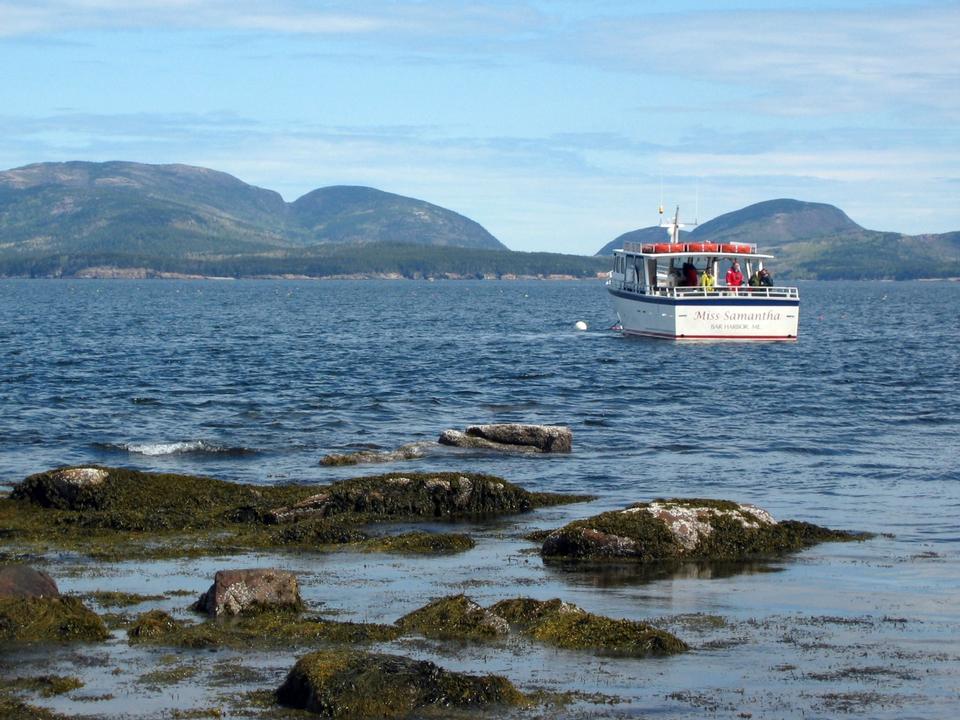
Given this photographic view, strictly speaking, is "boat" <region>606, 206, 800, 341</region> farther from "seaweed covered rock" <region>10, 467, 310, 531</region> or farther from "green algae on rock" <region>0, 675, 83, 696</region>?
"green algae on rock" <region>0, 675, 83, 696</region>

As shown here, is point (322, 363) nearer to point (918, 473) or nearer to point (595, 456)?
point (595, 456)

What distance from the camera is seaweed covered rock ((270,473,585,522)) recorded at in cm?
1931

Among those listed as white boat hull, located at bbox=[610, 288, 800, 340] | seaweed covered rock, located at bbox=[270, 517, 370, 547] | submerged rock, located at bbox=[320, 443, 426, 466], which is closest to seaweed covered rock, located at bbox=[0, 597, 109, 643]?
seaweed covered rock, located at bbox=[270, 517, 370, 547]

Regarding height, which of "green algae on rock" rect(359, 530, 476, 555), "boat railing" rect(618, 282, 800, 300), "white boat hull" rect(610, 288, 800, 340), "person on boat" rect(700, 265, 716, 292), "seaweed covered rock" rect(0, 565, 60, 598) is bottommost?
"green algae on rock" rect(359, 530, 476, 555)

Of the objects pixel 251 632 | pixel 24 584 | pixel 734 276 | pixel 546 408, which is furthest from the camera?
pixel 734 276

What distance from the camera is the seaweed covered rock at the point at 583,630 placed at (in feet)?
40.1

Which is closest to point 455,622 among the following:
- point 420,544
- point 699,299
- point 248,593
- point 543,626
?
point 543,626

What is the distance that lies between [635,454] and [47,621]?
16930 mm

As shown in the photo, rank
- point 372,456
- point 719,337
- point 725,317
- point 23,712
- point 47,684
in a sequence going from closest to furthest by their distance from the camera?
point 23,712
point 47,684
point 372,456
point 725,317
point 719,337

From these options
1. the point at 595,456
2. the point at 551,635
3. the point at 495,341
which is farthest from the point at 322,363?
the point at 551,635

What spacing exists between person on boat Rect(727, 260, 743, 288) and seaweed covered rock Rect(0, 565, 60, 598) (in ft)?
189

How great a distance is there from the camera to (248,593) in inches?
524

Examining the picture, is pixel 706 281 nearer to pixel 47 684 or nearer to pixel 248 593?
pixel 248 593

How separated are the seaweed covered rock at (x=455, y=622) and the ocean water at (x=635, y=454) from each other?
571 mm
